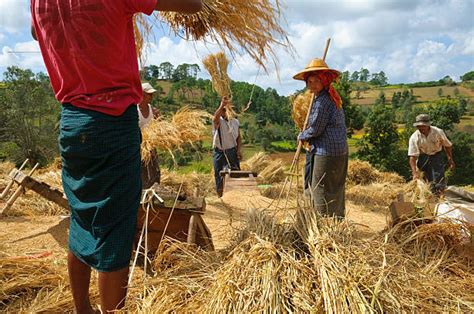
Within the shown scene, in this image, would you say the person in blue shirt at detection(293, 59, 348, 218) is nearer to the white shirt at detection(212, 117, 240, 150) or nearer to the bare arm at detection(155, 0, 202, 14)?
the bare arm at detection(155, 0, 202, 14)

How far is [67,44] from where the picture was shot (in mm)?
1417

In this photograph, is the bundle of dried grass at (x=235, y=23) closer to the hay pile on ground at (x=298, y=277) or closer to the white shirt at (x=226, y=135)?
the hay pile on ground at (x=298, y=277)

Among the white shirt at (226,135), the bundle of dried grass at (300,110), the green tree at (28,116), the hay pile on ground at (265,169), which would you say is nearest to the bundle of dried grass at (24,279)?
the white shirt at (226,135)

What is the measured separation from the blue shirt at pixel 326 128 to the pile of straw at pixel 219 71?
7.30 ft

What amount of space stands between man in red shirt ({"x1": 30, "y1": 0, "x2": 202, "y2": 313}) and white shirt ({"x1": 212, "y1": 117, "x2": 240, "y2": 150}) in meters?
4.19

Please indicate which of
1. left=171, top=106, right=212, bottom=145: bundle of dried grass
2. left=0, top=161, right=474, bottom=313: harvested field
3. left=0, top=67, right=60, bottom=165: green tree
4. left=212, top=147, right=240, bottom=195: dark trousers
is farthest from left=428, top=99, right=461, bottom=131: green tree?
left=0, top=161, right=474, bottom=313: harvested field

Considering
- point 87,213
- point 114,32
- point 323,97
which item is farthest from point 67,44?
point 323,97

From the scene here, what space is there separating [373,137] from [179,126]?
60.6ft

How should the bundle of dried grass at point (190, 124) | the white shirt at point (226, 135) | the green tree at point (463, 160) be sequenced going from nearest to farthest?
the bundle of dried grass at point (190, 124), the white shirt at point (226, 135), the green tree at point (463, 160)

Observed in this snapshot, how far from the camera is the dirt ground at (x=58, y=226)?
3182 millimetres

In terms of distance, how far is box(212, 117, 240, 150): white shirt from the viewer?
18.8 feet

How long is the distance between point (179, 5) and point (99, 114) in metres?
0.51

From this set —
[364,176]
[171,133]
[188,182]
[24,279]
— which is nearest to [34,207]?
[171,133]

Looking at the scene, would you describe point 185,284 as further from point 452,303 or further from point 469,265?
point 469,265
